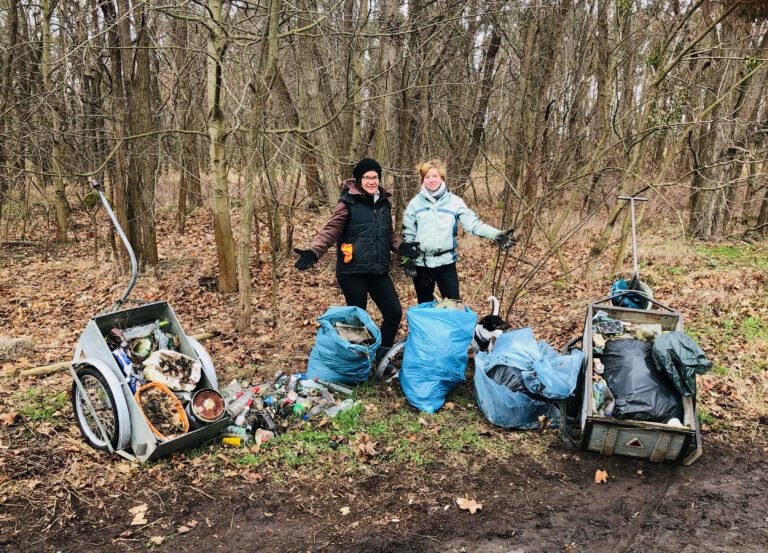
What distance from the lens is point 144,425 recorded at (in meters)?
3.71

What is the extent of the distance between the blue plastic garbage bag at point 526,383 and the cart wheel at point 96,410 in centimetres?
262

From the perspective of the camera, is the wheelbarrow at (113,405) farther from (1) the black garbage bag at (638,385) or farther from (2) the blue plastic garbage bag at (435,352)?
(1) the black garbage bag at (638,385)

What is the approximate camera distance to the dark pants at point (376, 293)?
4992 mm

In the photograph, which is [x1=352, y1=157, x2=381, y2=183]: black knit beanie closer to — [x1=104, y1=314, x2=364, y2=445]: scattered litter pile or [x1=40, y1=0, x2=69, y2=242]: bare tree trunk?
[x1=104, y1=314, x2=364, y2=445]: scattered litter pile

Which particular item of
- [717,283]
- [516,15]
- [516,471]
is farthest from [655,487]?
[516,15]

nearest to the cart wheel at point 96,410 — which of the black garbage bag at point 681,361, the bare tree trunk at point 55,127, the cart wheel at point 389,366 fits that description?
the cart wheel at point 389,366

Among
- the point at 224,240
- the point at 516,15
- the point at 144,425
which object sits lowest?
the point at 144,425

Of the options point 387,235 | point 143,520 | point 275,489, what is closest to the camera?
point 143,520

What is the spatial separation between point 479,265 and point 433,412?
15.7ft

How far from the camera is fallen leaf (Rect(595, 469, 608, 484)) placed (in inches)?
147

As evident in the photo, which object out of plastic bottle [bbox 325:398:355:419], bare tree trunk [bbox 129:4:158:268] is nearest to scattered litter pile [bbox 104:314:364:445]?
plastic bottle [bbox 325:398:355:419]

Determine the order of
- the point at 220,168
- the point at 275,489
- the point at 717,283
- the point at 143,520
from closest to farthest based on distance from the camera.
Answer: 1. the point at 143,520
2. the point at 275,489
3. the point at 220,168
4. the point at 717,283

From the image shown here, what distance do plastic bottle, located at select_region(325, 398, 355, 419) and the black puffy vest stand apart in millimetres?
1105

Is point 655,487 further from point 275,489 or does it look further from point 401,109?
point 401,109
